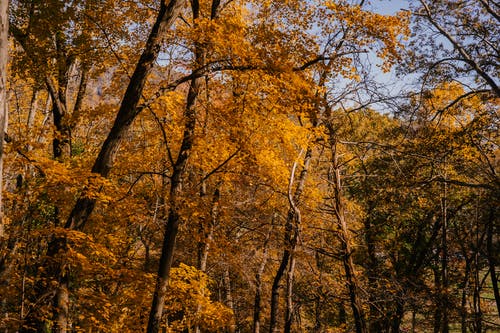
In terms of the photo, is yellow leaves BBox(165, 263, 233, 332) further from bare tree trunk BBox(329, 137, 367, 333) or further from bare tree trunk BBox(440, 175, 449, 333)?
bare tree trunk BBox(440, 175, 449, 333)

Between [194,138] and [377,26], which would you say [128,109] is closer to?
[194,138]

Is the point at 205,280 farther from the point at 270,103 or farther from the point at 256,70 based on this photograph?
the point at 256,70

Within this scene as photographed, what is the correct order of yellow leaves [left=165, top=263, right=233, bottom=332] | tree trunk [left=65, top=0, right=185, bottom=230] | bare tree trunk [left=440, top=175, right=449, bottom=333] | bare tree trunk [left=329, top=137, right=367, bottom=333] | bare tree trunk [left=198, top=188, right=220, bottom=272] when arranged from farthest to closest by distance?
bare tree trunk [left=440, top=175, right=449, bottom=333], yellow leaves [left=165, top=263, right=233, bottom=332], bare tree trunk [left=198, top=188, right=220, bottom=272], bare tree trunk [left=329, top=137, right=367, bottom=333], tree trunk [left=65, top=0, right=185, bottom=230]

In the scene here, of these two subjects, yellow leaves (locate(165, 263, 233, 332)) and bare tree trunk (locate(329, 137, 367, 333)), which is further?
→ yellow leaves (locate(165, 263, 233, 332))

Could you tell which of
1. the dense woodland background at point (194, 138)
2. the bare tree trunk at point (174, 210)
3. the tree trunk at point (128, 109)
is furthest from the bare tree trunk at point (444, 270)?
the tree trunk at point (128, 109)

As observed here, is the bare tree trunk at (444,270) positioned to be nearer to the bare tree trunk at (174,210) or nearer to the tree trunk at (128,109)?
the bare tree trunk at (174,210)

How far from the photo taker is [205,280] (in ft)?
31.6

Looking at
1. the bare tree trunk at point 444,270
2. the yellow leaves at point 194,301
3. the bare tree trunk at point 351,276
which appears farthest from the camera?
the bare tree trunk at point 444,270

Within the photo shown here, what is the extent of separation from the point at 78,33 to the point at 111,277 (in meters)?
6.16

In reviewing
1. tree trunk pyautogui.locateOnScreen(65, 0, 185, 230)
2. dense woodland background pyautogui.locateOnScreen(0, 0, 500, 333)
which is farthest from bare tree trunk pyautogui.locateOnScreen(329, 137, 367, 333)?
tree trunk pyautogui.locateOnScreen(65, 0, 185, 230)

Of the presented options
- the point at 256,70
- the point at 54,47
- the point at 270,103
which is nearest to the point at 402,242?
the point at 270,103

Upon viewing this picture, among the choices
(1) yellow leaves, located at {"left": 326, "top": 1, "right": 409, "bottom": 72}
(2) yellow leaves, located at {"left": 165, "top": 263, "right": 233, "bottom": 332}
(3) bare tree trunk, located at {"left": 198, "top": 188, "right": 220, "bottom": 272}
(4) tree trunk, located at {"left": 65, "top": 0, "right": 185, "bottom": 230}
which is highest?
(1) yellow leaves, located at {"left": 326, "top": 1, "right": 409, "bottom": 72}

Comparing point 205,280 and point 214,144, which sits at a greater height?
point 214,144

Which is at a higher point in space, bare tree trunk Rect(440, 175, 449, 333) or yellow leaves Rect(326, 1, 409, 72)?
yellow leaves Rect(326, 1, 409, 72)
